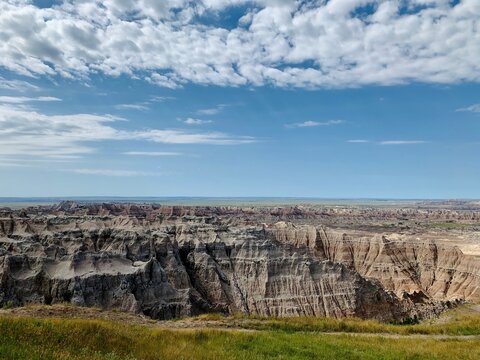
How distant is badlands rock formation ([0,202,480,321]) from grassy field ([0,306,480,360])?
40.3 feet

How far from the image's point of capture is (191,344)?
43.0 feet

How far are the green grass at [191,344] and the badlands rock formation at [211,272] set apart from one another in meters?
12.4

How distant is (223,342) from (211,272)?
3462cm

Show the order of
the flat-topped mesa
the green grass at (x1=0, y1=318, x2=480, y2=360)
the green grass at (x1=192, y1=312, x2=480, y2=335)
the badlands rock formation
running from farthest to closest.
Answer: the flat-topped mesa
the badlands rock formation
the green grass at (x1=192, y1=312, x2=480, y2=335)
the green grass at (x1=0, y1=318, x2=480, y2=360)

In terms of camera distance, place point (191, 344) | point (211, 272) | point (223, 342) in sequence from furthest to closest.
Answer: point (211, 272) → point (223, 342) → point (191, 344)

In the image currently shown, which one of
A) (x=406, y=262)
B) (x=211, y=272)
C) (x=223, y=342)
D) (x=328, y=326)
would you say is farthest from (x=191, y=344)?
(x=406, y=262)

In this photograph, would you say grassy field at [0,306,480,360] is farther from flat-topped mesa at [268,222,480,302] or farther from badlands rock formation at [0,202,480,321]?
flat-topped mesa at [268,222,480,302]

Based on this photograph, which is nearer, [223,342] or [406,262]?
[223,342]

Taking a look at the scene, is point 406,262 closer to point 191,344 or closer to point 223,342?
point 223,342

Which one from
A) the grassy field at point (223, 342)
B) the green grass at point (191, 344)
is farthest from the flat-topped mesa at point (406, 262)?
the green grass at point (191, 344)

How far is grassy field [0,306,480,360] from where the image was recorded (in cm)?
1046

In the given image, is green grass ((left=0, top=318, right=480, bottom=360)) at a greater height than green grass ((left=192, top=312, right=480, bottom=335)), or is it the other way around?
green grass ((left=0, top=318, right=480, bottom=360))

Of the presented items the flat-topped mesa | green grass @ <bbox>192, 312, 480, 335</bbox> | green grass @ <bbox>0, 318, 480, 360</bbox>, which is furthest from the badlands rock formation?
green grass @ <bbox>0, 318, 480, 360</bbox>

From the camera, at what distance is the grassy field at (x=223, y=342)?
10461 millimetres
